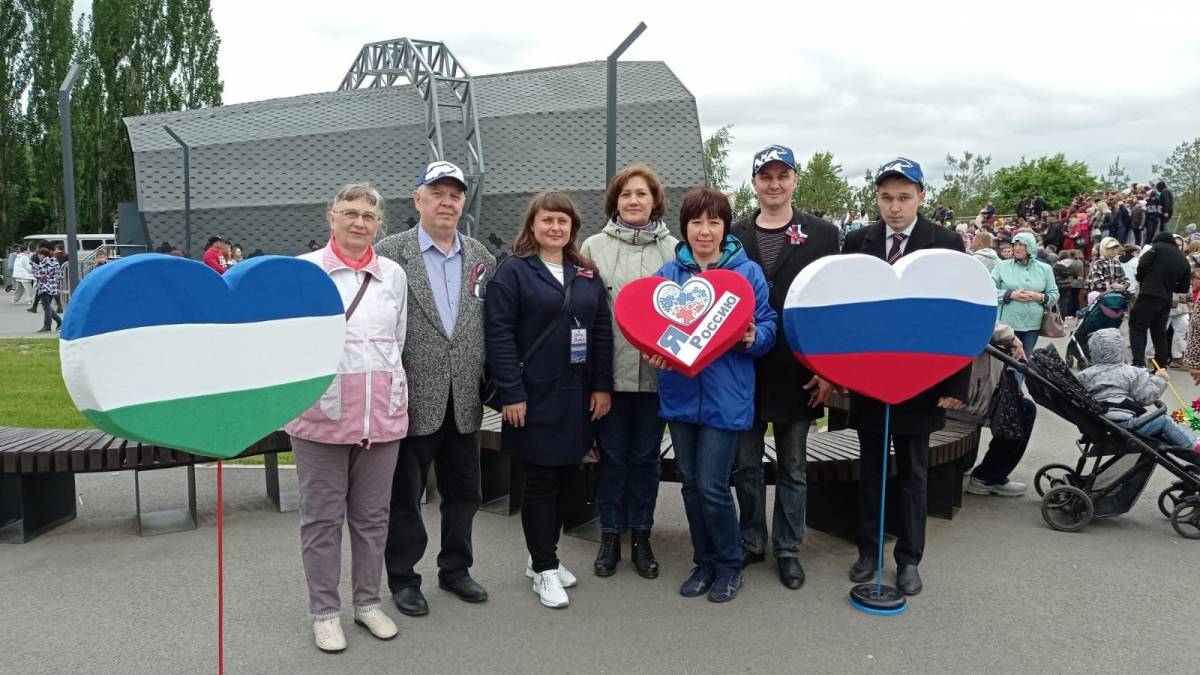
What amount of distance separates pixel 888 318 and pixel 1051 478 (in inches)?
100.0

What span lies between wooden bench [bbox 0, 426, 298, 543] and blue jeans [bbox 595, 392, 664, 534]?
1935mm

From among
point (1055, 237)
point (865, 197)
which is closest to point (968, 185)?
point (865, 197)

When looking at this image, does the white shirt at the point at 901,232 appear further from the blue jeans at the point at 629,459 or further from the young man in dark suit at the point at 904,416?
the blue jeans at the point at 629,459

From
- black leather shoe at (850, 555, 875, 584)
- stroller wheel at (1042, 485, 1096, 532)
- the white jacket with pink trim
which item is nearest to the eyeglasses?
the white jacket with pink trim

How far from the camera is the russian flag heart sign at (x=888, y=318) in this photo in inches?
134

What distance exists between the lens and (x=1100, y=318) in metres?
8.41

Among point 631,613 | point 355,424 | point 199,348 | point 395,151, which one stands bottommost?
point 631,613

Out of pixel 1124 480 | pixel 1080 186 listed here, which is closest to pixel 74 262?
pixel 1124 480

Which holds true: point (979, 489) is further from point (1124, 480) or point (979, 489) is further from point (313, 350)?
point (313, 350)

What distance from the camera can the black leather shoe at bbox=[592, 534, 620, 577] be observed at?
4094mm

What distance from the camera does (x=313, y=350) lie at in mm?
2938

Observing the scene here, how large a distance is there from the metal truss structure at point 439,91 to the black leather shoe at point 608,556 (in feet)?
73.0

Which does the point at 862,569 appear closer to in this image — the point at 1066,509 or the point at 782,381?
the point at 782,381

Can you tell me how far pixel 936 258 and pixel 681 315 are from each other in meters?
1.07
